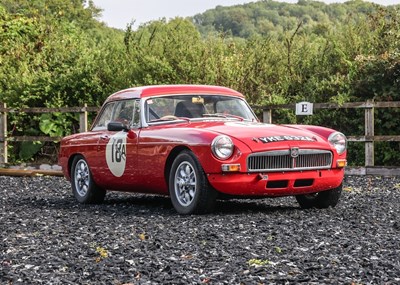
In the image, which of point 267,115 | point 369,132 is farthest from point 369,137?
point 267,115

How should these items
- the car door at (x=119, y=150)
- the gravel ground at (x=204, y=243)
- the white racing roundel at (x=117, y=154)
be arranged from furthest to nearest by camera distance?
1. the white racing roundel at (x=117, y=154)
2. the car door at (x=119, y=150)
3. the gravel ground at (x=204, y=243)

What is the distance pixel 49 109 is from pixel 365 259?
1304 cm

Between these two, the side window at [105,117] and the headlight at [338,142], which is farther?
the side window at [105,117]

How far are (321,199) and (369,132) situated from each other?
232 inches

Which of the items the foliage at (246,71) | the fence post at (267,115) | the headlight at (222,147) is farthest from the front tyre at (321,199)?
the fence post at (267,115)

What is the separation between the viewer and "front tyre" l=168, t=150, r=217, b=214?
891 cm

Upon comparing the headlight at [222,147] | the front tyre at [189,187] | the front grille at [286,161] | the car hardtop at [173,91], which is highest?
the car hardtop at [173,91]

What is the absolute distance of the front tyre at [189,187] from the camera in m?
8.91

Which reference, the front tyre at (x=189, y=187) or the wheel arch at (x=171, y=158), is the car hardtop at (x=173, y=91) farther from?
the front tyre at (x=189, y=187)

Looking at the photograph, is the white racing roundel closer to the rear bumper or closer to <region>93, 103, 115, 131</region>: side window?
<region>93, 103, 115, 131</region>: side window

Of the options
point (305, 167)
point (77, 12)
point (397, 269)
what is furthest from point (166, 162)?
point (77, 12)

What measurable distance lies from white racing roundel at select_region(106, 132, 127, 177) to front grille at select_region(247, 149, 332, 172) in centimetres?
210

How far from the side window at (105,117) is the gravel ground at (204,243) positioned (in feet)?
3.64

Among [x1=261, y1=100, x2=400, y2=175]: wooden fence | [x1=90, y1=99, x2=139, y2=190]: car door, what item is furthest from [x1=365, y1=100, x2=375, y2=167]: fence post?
[x1=90, y1=99, x2=139, y2=190]: car door
